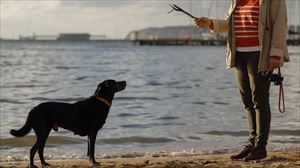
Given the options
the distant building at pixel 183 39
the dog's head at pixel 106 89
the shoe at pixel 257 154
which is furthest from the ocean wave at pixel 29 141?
A: the distant building at pixel 183 39

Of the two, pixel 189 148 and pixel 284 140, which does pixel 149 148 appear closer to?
pixel 189 148

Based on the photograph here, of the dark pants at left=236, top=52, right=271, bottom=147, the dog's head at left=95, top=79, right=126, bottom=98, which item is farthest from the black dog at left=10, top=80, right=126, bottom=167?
the dark pants at left=236, top=52, right=271, bottom=147

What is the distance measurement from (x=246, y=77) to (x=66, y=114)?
6.48ft

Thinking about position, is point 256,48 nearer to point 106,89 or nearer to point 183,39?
point 106,89

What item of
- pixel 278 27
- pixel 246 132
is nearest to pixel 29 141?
pixel 246 132

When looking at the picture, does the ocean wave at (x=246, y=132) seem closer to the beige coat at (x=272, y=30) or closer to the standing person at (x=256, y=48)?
the standing person at (x=256, y=48)

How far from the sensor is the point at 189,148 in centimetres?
852

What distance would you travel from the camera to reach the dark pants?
5738 mm

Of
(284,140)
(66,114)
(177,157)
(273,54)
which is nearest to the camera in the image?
(273,54)

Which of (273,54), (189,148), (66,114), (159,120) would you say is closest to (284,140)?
(189,148)

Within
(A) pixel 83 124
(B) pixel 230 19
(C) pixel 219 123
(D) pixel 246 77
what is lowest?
→ (C) pixel 219 123

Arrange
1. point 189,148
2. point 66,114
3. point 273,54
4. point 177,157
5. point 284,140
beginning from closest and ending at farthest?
point 273,54 → point 66,114 → point 177,157 → point 189,148 → point 284,140

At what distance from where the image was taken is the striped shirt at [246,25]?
574 centimetres

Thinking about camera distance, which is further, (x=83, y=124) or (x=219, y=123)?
(x=219, y=123)
